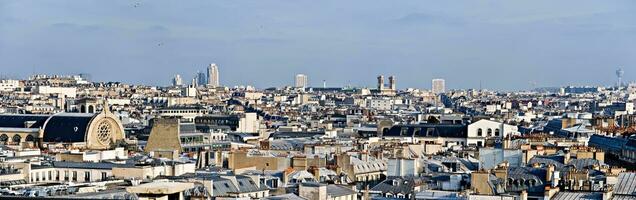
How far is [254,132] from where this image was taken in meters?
117

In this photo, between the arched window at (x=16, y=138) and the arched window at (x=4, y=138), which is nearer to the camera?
the arched window at (x=16, y=138)

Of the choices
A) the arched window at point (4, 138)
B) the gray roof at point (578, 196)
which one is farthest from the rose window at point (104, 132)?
the gray roof at point (578, 196)

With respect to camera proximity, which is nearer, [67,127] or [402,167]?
[402,167]

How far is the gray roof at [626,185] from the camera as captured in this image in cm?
4219

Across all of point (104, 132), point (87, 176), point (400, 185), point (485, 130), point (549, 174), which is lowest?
point (400, 185)

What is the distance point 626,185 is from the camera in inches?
1683

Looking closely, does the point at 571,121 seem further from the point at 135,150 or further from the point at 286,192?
the point at 286,192

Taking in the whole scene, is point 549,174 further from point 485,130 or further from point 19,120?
point 485,130

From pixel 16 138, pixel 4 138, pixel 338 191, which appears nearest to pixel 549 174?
pixel 338 191

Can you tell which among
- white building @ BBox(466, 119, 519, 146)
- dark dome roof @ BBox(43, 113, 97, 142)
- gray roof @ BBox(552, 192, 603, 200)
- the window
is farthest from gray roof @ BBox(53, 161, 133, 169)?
white building @ BBox(466, 119, 519, 146)

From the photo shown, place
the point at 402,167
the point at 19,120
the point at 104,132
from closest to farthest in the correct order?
the point at 402,167
the point at 104,132
the point at 19,120

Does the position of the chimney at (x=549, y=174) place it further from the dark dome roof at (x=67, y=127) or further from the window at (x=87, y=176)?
the dark dome roof at (x=67, y=127)

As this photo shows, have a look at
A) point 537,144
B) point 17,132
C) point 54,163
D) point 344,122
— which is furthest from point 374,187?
point 344,122

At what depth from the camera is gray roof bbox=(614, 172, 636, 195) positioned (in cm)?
4219
